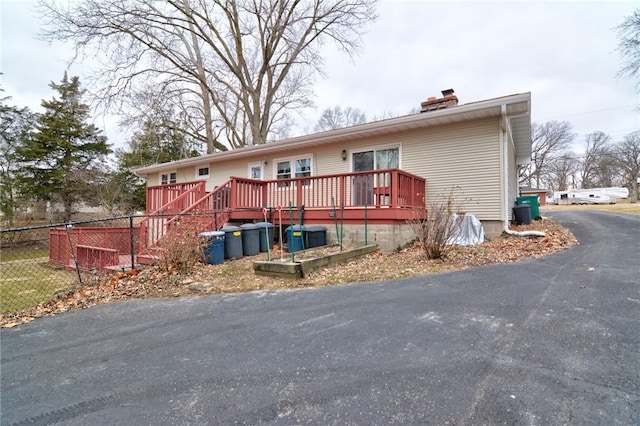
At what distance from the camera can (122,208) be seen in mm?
20172

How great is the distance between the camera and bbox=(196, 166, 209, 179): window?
46.4ft

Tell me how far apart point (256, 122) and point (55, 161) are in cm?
1461

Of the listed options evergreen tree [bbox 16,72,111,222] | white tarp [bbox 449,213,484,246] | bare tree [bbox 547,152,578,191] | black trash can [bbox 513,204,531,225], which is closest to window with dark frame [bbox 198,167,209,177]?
white tarp [bbox 449,213,484,246]

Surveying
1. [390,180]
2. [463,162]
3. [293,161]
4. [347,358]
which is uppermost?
[293,161]

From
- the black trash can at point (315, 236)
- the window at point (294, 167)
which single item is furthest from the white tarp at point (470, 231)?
the window at point (294, 167)

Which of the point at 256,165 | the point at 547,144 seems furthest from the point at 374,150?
the point at 547,144

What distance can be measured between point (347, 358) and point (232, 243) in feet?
16.4

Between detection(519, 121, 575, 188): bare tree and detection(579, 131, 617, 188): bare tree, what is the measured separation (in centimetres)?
796

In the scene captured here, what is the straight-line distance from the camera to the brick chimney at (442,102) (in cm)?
1007

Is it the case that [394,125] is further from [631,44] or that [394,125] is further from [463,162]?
[631,44]

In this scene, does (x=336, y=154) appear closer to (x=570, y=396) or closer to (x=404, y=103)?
(x=570, y=396)

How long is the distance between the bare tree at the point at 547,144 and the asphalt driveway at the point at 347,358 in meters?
42.9

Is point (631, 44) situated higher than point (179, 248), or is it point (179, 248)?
point (631, 44)

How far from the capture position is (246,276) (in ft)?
18.5
